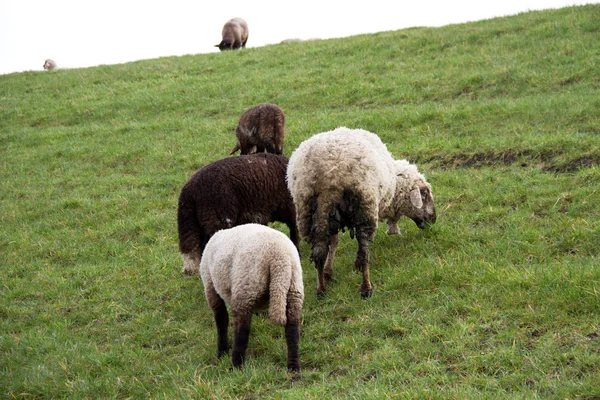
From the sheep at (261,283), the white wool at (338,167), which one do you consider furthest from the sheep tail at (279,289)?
the white wool at (338,167)

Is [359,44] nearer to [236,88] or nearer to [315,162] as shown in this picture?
[236,88]

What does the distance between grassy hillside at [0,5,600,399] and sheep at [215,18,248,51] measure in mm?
8991

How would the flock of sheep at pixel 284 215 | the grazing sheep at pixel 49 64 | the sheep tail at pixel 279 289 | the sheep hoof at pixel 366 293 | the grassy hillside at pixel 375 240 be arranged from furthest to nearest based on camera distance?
1. the grazing sheep at pixel 49 64
2. the sheep hoof at pixel 366 293
3. the flock of sheep at pixel 284 215
4. the grassy hillside at pixel 375 240
5. the sheep tail at pixel 279 289

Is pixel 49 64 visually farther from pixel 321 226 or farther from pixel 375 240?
pixel 321 226

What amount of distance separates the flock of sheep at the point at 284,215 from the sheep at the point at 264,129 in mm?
3427

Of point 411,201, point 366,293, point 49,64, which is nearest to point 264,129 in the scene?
point 411,201

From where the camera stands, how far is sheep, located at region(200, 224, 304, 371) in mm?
5891

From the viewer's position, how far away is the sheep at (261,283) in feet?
19.3

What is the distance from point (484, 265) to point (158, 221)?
19.6 feet

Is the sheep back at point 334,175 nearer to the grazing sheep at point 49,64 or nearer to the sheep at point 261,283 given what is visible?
the sheep at point 261,283

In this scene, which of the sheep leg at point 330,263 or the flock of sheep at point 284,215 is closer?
the flock of sheep at point 284,215

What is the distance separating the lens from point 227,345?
6.71m

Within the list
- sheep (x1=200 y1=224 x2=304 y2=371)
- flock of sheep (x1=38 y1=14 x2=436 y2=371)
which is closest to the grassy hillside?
sheep (x1=200 y1=224 x2=304 y2=371)

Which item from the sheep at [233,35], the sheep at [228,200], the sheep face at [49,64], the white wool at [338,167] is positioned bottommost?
the sheep at [228,200]
